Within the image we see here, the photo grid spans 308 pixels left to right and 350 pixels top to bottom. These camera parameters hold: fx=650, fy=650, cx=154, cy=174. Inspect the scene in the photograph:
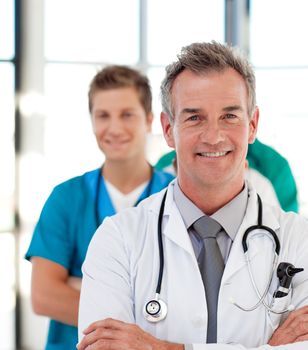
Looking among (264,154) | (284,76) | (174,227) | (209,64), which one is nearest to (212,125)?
(209,64)

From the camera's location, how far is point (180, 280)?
140 cm

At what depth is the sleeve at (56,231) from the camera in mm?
1871

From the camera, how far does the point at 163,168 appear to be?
2328mm

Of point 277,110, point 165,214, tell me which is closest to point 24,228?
point 277,110

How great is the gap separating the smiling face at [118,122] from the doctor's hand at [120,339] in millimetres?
758

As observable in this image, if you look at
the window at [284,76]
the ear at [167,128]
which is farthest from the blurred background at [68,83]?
the ear at [167,128]

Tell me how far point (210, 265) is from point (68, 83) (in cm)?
284

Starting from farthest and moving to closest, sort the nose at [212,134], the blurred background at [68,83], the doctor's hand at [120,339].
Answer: the blurred background at [68,83]
the nose at [212,134]
the doctor's hand at [120,339]

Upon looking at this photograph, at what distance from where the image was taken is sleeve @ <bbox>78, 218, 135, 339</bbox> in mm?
1370

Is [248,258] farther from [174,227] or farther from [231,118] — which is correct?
[231,118]

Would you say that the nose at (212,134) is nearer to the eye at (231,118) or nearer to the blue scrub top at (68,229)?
the eye at (231,118)

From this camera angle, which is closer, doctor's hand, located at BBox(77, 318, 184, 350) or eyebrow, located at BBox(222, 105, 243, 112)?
doctor's hand, located at BBox(77, 318, 184, 350)

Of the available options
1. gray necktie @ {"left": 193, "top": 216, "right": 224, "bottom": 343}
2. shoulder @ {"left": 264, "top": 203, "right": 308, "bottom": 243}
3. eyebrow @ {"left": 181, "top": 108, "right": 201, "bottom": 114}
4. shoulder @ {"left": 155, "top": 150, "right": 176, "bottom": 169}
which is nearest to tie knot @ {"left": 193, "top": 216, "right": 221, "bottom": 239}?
gray necktie @ {"left": 193, "top": 216, "right": 224, "bottom": 343}

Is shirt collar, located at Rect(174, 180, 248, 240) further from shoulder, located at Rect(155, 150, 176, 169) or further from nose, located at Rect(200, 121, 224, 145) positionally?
shoulder, located at Rect(155, 150, 176, 169)
